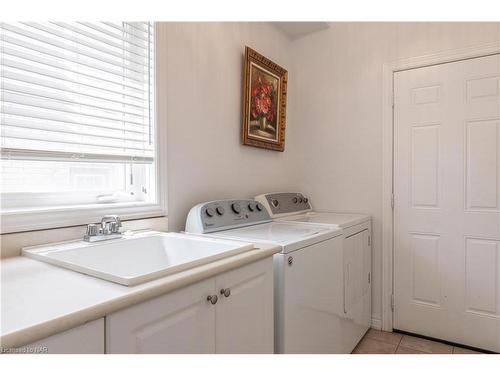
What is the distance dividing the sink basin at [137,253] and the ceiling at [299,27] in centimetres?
203

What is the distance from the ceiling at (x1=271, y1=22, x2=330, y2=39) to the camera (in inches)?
106

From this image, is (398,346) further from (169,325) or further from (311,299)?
(169,325)

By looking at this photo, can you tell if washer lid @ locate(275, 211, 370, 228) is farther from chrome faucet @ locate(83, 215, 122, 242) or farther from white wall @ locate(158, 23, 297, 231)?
chrome faucet @ locate(83, 215, 122, 242)

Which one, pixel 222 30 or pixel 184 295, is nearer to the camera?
pixel 184 295

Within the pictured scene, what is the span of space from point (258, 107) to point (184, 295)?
1.75m

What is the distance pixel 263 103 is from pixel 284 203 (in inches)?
30.5

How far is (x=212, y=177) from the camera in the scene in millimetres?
2098

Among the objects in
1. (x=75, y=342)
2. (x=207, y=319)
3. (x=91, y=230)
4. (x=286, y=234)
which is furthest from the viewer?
(x=286, y=234)

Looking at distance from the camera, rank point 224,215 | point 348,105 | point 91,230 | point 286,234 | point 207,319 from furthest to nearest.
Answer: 1. point 348,105
2. point 224,215
3. point 286,234
4. point 91,230
5. point 207,319

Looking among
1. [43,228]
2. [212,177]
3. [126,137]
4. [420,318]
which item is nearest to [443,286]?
[420,318]

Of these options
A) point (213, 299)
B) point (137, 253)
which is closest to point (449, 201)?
point (213, 299)

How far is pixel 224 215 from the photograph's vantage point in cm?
188

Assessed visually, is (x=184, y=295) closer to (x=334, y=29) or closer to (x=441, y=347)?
(x=441, y=347)
